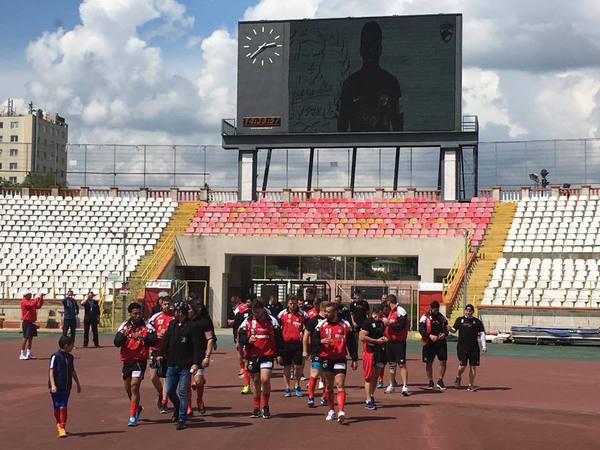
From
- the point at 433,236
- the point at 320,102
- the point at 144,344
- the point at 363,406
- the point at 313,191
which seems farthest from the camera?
the point at 313,191

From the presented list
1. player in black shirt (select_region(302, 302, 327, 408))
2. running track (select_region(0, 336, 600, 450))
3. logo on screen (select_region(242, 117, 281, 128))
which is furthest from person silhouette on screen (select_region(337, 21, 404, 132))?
player in black shirt (select_region(302, 302, 327, 408))

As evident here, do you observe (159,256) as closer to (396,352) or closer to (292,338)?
(396,352)

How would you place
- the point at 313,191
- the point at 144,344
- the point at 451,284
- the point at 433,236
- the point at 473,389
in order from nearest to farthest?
1. the point at 144,344
2. the point at 473,389
3. the point at 451,284
4. the point at 433,236
5. the point at 313,191

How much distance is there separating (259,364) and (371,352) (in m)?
2.03

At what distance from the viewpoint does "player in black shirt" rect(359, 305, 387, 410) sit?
1424 cm

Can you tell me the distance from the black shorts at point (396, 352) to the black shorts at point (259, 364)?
3941 millimetres

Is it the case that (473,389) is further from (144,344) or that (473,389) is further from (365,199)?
(365,199)

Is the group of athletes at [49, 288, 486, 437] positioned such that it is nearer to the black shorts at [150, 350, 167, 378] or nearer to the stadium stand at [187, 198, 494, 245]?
the black shorts at [150, 350, 167, 378]

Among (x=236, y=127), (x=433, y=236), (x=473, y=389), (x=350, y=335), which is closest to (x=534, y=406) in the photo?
(x=473, y=389)

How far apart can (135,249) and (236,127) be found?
8.42 metres

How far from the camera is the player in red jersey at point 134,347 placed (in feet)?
41.5

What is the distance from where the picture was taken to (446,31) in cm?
4253

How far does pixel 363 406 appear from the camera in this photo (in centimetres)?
1466

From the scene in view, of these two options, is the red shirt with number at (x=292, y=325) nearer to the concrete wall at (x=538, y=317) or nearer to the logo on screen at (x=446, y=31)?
the concrete wall at (x=538, y=317)
